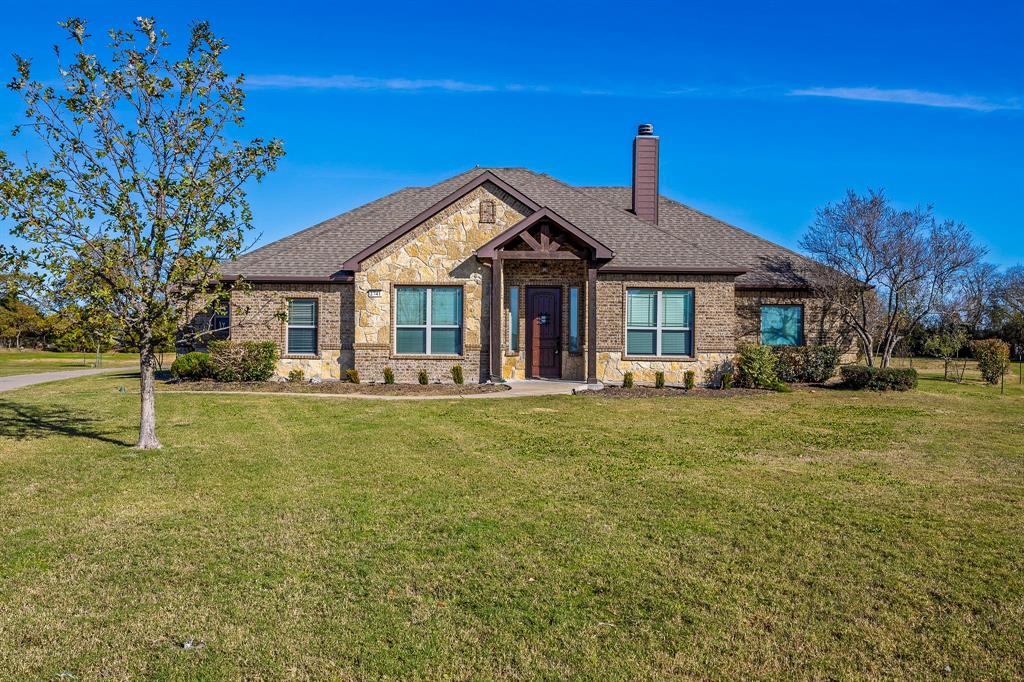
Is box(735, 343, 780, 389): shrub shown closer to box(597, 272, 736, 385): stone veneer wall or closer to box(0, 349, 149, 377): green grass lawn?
box(597, 272, 736, 385): stone veneer wall

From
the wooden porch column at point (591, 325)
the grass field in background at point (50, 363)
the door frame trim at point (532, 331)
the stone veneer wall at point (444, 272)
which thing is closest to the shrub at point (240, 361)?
the stone veneer wall at point (444, 272)

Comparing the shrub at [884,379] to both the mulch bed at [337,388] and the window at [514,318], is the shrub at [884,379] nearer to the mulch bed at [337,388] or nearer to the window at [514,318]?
the window at [514,318]

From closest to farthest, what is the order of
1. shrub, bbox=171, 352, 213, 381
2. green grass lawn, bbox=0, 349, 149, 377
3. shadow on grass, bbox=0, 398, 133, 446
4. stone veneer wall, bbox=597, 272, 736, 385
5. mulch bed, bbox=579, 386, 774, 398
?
shadow on grass, bbox=0, 398, 133, 446
mulch bed, bbox=579, 386, 774, 398
shrub, bbox=171, 352, 213, 381
stone veneer wall, bbox=597, 272, 736, 385
green grass lawn, bbox=0, 349, 149, 377

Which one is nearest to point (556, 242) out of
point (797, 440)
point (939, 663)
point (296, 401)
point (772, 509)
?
point (296, 401)

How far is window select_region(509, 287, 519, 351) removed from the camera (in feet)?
65.3

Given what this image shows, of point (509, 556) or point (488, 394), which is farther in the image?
point (488, 394)

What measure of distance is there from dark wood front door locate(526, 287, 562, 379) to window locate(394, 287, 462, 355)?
81.7 inches

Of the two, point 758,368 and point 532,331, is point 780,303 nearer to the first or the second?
point 758,368

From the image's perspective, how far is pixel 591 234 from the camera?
21234 mm

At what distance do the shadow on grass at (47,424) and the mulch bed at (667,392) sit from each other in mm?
10263

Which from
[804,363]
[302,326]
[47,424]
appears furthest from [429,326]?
[804,363]

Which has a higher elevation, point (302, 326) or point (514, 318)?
point (514, 318)

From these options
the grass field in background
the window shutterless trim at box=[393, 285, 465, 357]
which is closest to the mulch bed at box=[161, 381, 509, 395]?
the window shutterless trim at box=[393, 285, 465, 357]

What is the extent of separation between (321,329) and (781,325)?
1375 cm
